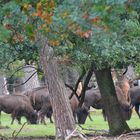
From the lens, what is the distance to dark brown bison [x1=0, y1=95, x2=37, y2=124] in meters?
23.5

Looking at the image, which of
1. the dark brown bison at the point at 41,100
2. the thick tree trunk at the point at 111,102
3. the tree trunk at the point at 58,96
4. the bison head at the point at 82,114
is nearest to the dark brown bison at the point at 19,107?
the dark brown bison at the point at 41,100

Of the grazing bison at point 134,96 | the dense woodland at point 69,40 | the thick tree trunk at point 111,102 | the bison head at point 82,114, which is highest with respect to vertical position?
the dense woodland at point 69,40

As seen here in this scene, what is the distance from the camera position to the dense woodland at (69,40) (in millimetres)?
7516

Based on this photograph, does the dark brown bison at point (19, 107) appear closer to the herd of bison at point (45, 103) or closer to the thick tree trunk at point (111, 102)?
the herd of bison at point (45, 103)

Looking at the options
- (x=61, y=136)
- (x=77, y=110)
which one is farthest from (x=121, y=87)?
(x=61, y=136)

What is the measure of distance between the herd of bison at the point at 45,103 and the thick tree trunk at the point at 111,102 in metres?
7.15

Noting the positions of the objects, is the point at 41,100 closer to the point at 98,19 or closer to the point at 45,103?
the point at 45,103

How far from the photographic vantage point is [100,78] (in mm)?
15141

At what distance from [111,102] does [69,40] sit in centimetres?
344

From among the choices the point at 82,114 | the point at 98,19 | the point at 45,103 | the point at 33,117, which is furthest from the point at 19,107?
the point at 98,19

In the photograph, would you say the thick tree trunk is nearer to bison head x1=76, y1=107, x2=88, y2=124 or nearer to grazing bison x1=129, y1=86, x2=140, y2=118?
bison head x1=76, y1=107, x2=88, y2=124

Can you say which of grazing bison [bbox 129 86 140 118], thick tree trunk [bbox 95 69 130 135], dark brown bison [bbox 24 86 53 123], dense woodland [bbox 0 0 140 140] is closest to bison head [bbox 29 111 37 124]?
dark brown bison [bbox 24 86 53 123]

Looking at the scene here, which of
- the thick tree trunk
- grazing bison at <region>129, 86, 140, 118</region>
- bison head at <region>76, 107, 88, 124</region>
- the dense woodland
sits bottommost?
bison head at <region>76, 107, 88, 124</region>

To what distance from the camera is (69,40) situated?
39.9 feet
